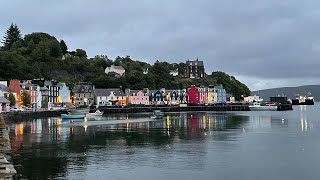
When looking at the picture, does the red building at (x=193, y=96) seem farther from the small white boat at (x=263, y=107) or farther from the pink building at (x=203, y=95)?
the small white boat at (x=263, y=107)

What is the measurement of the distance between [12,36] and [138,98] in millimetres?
66209

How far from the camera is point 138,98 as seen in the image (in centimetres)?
17075

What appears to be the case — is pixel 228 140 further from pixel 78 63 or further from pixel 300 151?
pixel 78 63

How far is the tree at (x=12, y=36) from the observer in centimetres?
19182

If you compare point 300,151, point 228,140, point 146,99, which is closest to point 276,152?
point 300,151

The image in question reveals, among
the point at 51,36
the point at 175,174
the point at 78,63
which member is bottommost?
the point at 175,174

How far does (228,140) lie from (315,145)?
896 cm

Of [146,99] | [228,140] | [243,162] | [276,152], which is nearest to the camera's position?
[243,162]

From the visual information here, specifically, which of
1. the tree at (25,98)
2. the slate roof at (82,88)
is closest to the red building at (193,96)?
the slate roof at (82,88)

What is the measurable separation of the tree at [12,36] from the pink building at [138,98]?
60.3m

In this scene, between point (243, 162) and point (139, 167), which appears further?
point (243, 162)

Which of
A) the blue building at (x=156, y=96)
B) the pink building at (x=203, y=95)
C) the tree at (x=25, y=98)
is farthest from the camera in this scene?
the pink building at (x=203, y=95)

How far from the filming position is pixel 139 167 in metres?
30.4

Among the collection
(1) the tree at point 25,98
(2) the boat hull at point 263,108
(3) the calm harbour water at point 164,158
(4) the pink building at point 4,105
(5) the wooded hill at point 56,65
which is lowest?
(3) the calm harbour water at point 164,158
